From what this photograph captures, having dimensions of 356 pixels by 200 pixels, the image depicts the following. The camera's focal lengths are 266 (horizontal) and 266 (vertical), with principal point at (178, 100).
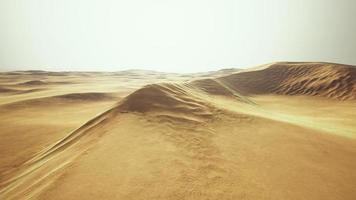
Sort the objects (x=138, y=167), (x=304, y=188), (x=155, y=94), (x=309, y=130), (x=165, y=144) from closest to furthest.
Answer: (x=304, y=188), (x=138, y=167), (x=165, y=144), (x=309, y=130), (x=155, y=94)

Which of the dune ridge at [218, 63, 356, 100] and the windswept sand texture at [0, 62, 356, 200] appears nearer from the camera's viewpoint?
the windswept sand texture at [0, 62, 356, 200]

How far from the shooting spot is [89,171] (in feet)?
12.0

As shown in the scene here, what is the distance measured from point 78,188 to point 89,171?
0.41 m

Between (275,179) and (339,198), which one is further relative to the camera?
(275,179)

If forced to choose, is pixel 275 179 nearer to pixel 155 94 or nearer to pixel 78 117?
pixel 155 94

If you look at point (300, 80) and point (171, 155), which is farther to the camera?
point (300, 80)

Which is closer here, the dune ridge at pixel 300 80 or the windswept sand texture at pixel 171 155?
the windswept sand texture at pixel 171 155

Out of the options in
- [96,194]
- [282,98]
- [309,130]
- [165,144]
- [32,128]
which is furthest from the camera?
[282,98]

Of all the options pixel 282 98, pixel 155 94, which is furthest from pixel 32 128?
pixel 282 98

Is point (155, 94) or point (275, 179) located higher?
point (155, 94)

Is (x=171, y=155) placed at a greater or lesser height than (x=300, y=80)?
lesser

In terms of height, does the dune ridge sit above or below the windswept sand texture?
above

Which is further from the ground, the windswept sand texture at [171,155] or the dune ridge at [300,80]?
the dune ridge at [300,80]

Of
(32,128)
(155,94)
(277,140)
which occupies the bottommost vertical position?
(32,128)
